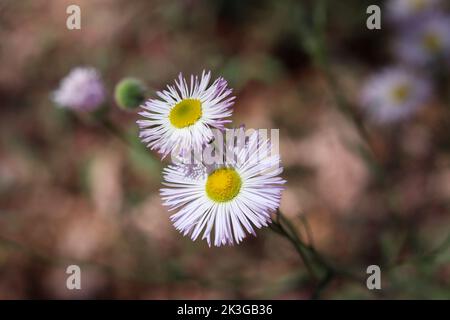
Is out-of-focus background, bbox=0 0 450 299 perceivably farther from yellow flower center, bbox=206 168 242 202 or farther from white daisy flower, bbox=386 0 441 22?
yellow flower center, bbox=206 168 242 202

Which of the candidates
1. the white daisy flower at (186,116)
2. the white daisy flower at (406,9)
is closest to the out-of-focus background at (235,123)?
the white daisy flower at (406,9)

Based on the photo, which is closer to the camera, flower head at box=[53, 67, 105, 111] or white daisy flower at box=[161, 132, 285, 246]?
white daisy flower at box=[161, 132, 285, 246]

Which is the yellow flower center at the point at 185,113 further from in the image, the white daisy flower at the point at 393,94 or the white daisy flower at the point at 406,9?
the white daisy flower at the point at 406,9

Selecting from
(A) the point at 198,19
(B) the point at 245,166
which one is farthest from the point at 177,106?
(A) the point at 198,19

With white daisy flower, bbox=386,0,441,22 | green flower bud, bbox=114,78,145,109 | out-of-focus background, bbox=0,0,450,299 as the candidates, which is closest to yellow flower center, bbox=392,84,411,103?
out-of-focus background, bbox=0,0,450,299

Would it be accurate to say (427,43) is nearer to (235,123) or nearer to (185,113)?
(235,123)

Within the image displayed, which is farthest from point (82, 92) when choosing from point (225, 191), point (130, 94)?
point (225, 191)
